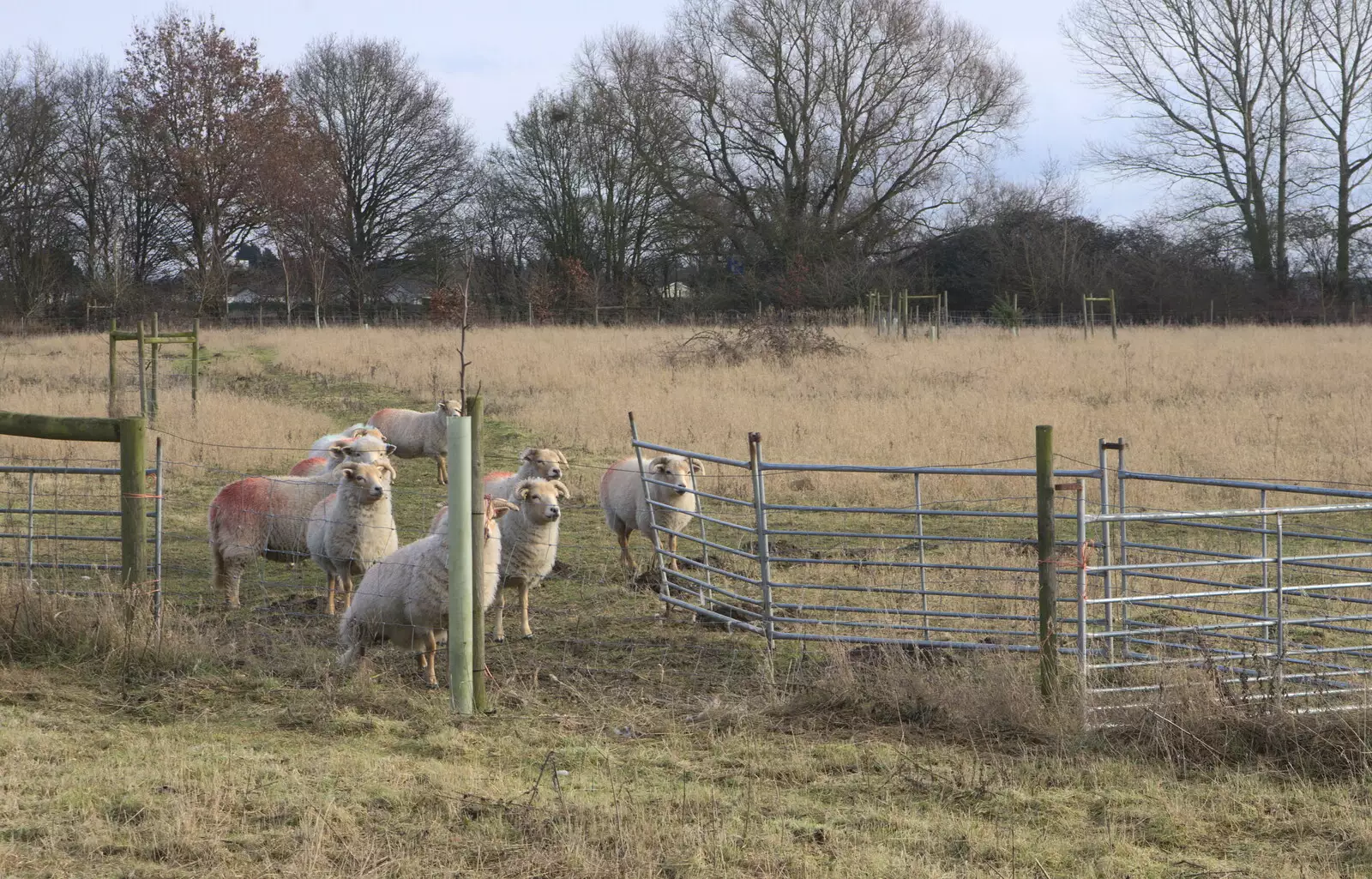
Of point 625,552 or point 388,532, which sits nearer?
point 388,532

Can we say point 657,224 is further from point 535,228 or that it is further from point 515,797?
point 515,797

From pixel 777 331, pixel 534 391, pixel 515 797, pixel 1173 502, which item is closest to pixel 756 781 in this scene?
pixel 515 797

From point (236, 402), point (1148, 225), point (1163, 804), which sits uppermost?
point (1148, 225)

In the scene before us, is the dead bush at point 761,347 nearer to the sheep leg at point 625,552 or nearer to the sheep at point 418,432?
the sheep at point 418,432

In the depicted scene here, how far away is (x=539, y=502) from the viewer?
8086 millimetres

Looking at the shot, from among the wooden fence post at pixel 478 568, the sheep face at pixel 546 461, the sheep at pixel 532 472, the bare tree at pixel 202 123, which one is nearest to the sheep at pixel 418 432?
the sheep at pixel 532 472

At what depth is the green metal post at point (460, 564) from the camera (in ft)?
18.8

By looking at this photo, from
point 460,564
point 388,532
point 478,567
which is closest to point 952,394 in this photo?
point 388,532

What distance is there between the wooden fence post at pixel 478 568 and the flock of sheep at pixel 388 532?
0.55 m

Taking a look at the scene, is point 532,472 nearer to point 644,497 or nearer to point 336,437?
point 644,497

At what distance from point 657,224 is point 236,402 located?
2941 centimetres

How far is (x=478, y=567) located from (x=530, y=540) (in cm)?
234

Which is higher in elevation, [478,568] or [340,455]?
[340,455]

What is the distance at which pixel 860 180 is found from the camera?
144 ft
